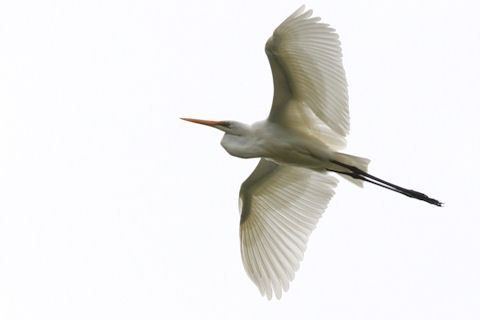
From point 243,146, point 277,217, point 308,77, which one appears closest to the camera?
point 308,77

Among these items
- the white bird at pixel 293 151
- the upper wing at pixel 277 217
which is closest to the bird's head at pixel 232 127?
the white bird at pixel 293 151

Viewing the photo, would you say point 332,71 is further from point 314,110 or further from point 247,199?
point 247,199

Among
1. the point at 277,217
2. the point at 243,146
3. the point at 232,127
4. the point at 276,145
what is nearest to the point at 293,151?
the point at 276,145

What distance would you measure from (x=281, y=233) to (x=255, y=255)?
12.1 inches

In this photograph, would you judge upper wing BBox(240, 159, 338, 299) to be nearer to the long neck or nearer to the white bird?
the white bird

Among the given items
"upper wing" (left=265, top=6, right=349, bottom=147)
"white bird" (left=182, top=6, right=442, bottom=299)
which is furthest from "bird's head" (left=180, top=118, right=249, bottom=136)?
"upper wing" (left=265, top=6, right=349, bottom=147)

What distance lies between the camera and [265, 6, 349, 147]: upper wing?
289 inches

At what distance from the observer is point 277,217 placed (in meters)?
8.67

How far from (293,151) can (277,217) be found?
863 millimetres

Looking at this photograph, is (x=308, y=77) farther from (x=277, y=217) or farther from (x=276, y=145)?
(x=277, y=217)

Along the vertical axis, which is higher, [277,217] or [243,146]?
[243,146]

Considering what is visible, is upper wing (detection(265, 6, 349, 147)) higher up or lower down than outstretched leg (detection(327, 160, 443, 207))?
higher up

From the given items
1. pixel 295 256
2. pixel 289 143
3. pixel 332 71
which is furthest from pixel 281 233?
pixel 332 71

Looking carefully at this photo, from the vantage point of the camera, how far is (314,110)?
796 cm
